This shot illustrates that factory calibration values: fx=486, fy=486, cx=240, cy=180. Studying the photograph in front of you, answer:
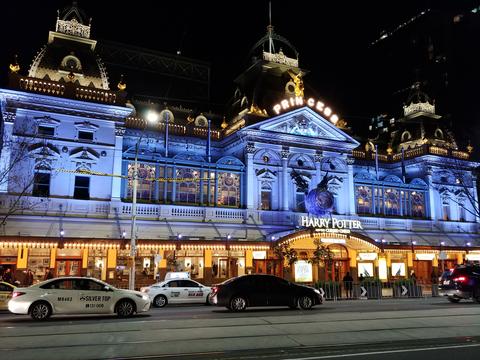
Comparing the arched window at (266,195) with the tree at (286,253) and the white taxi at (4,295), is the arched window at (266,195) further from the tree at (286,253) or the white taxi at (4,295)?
the white taxi at (4,295)

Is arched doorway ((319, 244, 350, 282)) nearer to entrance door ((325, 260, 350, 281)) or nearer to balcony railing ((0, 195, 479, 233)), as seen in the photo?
entrance door ((325, 260, 350, 281))

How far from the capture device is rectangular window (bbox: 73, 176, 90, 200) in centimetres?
3503

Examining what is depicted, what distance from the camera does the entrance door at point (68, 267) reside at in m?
33.4

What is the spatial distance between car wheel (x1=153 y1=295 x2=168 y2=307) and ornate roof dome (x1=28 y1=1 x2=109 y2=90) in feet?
58.8

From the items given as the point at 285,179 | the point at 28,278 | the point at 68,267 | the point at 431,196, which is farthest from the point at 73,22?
the point at 431,196

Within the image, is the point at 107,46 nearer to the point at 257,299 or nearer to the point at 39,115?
the point at 39,115

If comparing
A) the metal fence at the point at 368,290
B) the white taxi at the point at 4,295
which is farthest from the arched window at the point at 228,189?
the white taxi at the point at 4,295

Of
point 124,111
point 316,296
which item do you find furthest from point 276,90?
point 316,296

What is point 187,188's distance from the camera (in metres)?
39.2

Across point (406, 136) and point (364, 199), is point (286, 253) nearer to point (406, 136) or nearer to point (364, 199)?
point (364, 199)

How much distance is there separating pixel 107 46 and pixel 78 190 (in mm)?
19359

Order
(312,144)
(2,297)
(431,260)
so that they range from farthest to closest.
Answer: (431,260) → (312,144) → (2,297)

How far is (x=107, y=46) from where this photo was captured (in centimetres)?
4841

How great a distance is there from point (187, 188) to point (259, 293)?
725 inches
